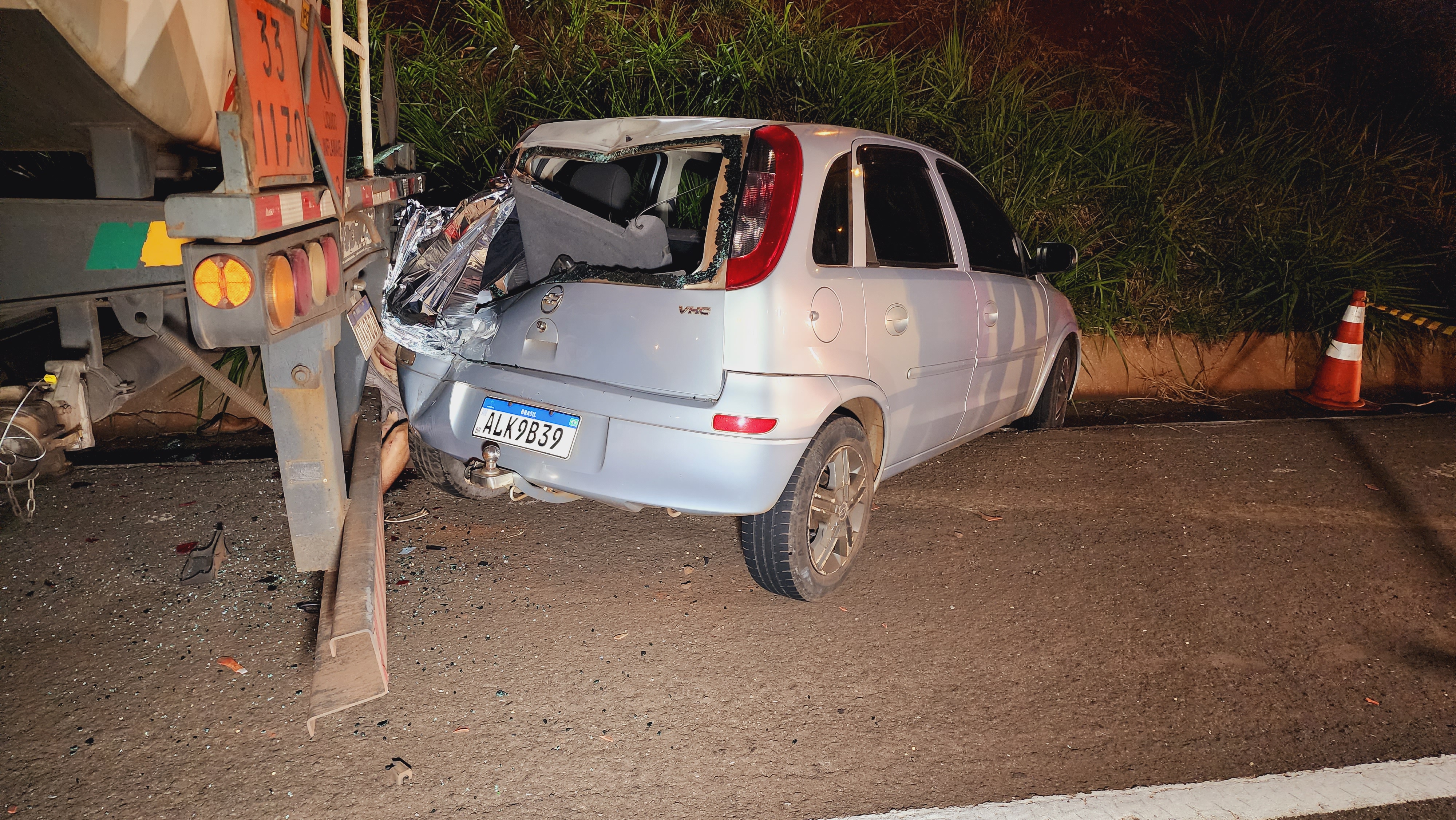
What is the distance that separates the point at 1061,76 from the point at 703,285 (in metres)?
6.37

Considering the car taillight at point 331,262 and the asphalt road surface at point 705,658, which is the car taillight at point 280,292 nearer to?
the car taillight at point 331,262

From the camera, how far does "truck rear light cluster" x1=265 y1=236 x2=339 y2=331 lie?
7.94 ft

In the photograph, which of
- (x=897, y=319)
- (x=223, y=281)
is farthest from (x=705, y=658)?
(x=223, y=281)

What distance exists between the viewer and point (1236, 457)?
18.6 ft

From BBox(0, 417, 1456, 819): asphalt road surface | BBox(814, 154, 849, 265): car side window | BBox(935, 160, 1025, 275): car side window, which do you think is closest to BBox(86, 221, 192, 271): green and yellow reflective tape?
BBox(0, 417, 1456, 819): asphalt road surface

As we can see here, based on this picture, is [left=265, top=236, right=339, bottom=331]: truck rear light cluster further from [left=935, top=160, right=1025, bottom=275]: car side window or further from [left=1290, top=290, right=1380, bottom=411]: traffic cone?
[left=1290, top=290, right=1380, bottom=411]: traffic cone

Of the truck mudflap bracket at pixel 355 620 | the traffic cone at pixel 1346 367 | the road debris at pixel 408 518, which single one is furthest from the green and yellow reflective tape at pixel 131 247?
the traffic cone at pixel 1346 367

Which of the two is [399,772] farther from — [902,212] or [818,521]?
[902,212]

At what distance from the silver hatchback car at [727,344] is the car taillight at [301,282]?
85 centimetres

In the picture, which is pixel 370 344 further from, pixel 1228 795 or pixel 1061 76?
pixel 1061 76

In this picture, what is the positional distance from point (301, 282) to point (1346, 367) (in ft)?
24.3

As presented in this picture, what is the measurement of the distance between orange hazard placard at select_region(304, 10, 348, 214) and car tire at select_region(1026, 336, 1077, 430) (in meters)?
3.93

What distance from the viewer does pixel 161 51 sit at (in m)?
2.63

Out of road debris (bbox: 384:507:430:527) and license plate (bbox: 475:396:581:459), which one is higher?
license plate (bbox: 475:396:581:459)
